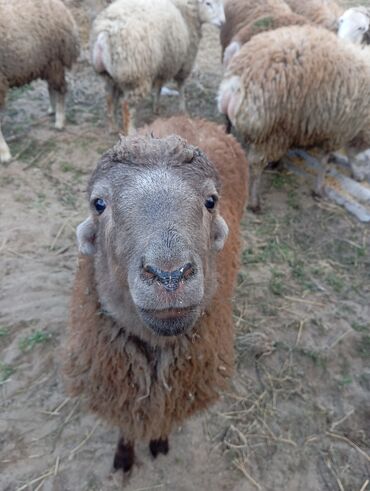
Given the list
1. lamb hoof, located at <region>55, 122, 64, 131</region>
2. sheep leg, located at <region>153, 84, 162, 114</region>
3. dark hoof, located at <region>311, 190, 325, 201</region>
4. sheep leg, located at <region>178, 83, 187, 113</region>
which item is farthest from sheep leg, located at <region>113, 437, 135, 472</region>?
sheep leg, located at <region>178, 83, 187, 113</region>

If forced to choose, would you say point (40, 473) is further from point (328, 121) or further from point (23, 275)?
point (328, 121)

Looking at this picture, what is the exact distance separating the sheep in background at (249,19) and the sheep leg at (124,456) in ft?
18.2

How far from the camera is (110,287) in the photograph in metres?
2.02

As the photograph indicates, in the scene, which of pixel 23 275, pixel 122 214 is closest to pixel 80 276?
pixel 122 214

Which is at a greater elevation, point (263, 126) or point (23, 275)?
point (263, 126)

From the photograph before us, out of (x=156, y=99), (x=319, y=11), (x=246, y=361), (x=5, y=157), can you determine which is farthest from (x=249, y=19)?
(x=246, y=361)

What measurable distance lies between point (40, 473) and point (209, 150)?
97.7 inches

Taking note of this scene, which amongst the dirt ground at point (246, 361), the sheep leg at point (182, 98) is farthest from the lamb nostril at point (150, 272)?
the sheep leg at point (182, 98)

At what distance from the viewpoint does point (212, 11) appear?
7.12m

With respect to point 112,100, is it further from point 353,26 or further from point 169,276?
point 169,276

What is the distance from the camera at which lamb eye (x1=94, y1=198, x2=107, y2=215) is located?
1.99 m

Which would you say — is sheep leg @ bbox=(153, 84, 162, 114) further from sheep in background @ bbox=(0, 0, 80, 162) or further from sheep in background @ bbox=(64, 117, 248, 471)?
sheep in background @ bbox=(64, 117, 248, 471)

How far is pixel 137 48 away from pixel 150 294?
16.4ft

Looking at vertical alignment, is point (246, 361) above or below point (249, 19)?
below
